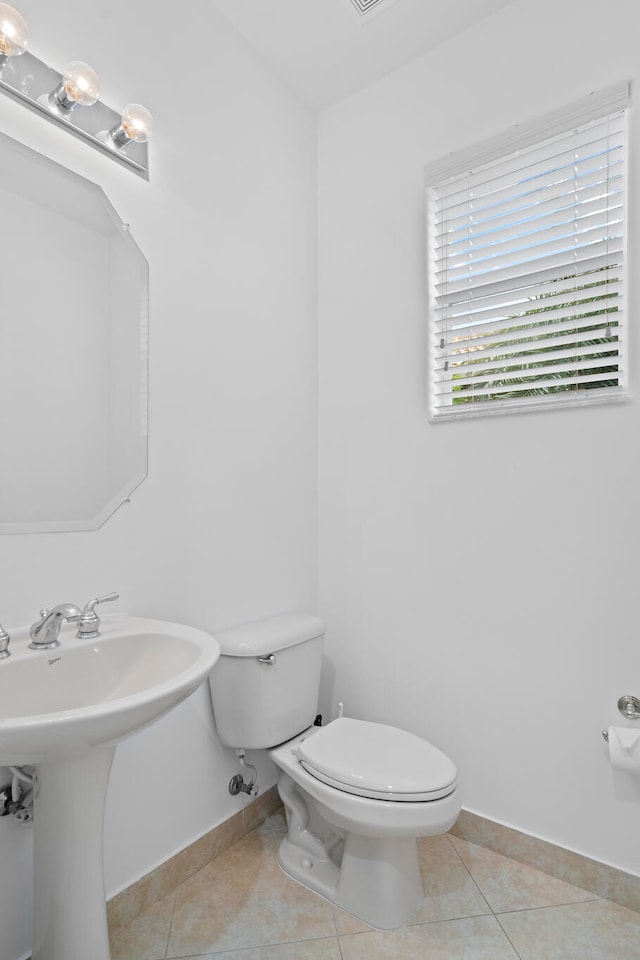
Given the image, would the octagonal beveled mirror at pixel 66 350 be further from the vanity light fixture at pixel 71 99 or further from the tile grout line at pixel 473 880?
the tile grout line at pixel 473 880

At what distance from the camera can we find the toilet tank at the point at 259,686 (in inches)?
62.1

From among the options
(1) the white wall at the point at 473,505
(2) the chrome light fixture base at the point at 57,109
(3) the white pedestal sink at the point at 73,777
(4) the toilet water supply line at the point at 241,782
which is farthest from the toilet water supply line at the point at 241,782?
(2) the chrome light fixture base at the point at 57,109

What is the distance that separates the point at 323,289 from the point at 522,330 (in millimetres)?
811

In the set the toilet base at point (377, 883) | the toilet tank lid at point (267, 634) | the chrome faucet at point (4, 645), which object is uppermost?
the chrome faucet at point (4, 645)

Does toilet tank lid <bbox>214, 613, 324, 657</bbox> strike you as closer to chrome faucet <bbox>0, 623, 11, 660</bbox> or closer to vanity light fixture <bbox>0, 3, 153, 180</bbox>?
chrome faucet <bbox>0, 623, 11, 660</bbox>

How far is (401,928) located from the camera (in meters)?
1.38

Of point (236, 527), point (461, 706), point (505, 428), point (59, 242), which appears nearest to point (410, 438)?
point (505, 428)

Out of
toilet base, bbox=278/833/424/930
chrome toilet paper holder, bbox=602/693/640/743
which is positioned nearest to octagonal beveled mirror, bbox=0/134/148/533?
toilet base, bbox=278/833/424/930

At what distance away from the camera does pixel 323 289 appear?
2.12 m

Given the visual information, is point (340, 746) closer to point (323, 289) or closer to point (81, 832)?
point (81, 832)

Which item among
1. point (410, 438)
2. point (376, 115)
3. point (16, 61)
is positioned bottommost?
point (410, 438)

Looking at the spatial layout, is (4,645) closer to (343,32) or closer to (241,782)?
(241,782)

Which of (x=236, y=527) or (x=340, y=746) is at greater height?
(x=236, y=527)

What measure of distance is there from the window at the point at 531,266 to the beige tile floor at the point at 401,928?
1.37 meters
